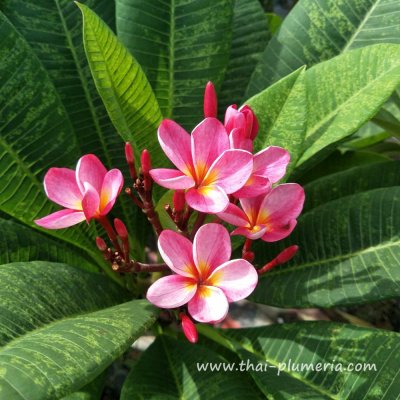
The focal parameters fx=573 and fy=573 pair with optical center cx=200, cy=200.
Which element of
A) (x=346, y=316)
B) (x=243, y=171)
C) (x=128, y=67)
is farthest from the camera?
(x=346, y=316)

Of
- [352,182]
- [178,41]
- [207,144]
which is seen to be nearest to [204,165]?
[207,144]

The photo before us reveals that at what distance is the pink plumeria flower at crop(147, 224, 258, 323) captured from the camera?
0.70m

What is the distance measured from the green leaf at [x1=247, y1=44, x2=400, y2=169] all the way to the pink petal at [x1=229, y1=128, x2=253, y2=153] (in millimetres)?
162

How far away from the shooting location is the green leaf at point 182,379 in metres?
0.88

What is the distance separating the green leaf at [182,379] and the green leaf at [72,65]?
Answer: 0.32m

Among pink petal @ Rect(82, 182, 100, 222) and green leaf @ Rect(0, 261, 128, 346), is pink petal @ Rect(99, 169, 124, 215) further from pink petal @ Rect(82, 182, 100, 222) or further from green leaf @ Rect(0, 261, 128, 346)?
green leaf @ Rect(0, 261, 128, 346)

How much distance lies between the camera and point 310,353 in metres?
0.91

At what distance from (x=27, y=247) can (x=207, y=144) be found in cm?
45

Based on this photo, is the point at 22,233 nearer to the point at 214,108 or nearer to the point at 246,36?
the point at 214,108

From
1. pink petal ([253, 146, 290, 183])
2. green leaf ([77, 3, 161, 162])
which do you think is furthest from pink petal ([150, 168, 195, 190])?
green leaf ([77, 3, 161, 162])

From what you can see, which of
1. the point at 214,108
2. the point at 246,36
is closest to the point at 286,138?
the point at 214,108

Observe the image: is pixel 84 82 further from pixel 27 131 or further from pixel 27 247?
pixel 27 247

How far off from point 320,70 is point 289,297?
393 mm

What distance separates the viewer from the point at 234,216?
735 millimetres
